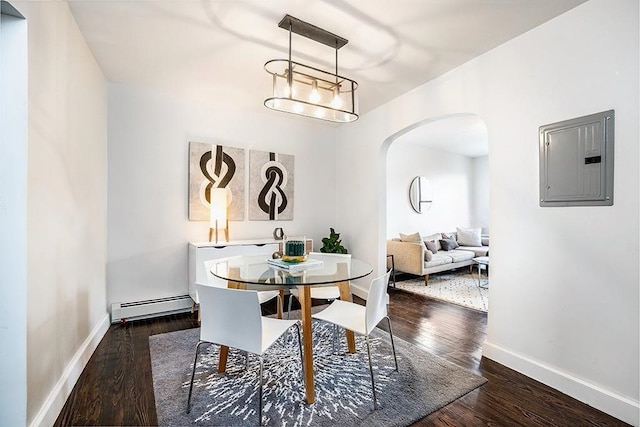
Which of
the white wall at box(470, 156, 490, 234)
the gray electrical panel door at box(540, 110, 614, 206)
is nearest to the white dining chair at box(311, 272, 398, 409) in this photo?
the gray electrical panel door at box(540, 110, 614, 206)

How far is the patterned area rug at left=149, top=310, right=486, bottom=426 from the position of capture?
175cm

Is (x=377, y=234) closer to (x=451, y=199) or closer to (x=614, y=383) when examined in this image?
A: (x=614, y=383)

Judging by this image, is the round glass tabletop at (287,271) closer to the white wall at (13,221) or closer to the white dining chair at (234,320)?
the white dining chair at (234,320)

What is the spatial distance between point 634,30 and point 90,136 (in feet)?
13.0

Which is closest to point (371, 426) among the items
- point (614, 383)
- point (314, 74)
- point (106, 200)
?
point (614, 383)

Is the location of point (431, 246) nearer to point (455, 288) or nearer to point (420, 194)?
point (455, 288)

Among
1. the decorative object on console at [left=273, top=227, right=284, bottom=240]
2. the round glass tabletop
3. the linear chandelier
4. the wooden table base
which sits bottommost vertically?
the wooden table base

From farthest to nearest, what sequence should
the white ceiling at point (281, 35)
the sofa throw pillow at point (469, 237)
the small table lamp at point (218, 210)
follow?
the sofa throw pillow at point (469, 237) → the small table lamp at point (218, 210) → the white ceiling at point (281, 35)

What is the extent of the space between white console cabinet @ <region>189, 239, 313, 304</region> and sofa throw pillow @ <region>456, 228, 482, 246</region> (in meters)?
4.49

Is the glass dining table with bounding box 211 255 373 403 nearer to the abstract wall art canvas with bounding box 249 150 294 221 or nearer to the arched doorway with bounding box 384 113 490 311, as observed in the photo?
the abstract wall art canvas with bounding box 249 150 294 221

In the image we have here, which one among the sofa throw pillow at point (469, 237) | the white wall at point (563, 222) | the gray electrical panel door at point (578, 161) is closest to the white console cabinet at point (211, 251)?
the white wall at point (563, 222)

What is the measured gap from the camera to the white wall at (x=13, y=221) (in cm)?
139

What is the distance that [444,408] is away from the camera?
1846mm

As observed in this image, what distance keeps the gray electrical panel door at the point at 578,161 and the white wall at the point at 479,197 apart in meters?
5.59
